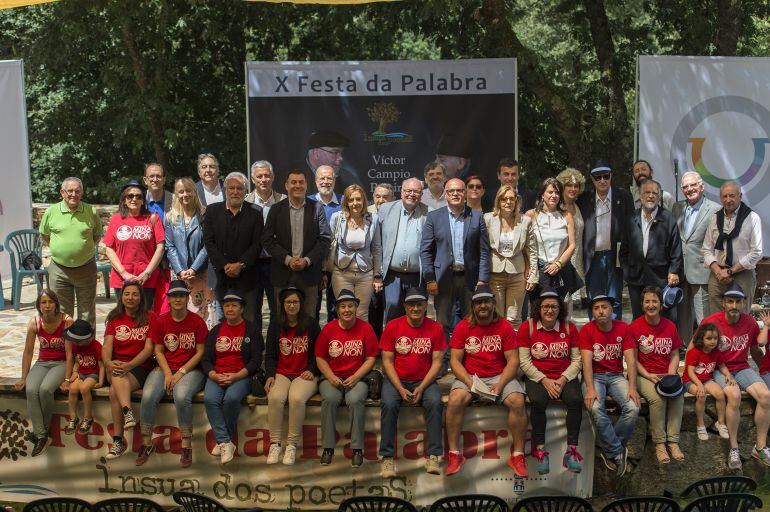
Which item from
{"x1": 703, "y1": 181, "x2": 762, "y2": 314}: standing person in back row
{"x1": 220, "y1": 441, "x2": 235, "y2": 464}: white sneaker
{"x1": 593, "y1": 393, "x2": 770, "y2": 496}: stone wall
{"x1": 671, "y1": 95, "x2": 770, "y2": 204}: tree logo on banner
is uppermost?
{"x1": 671, "y1": 95, "x2": 770, "y2": 204}: tree logo on banner

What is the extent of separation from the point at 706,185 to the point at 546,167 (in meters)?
4.65

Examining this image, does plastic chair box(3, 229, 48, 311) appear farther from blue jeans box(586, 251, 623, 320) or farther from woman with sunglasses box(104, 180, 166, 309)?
blue jeans box(586, 251, 623, 320)

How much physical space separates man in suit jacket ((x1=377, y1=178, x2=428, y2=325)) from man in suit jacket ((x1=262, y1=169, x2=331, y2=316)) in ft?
1.49

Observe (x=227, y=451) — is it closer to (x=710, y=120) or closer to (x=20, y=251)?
(x=20, y=251)

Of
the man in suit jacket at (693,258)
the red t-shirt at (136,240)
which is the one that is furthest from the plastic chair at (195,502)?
the man in suit jacket at (693,258)

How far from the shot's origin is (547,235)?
7.54 meters

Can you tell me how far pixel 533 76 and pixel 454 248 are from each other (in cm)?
524

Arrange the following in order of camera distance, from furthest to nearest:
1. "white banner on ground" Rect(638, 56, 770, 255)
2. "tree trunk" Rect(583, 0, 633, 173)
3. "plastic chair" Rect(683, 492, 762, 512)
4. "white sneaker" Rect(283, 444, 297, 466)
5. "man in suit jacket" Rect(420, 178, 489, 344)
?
"tree trunk" Rect(583, 0, 633, 173) → "white banner on ground" Rect(638, 56, 770, 255) → "man in suit jacket" Rect(420, 178, 489, 344) → "white sneaker" Rect(283, 444, 297, 466) → "plastic chair" Rect(683, 492, 762, 512)

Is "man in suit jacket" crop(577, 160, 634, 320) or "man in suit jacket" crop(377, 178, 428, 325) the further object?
"man in suit jacket" crop(577, 160, 634, 320)

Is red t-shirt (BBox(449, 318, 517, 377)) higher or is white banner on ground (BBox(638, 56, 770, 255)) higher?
white banner on ground (BBox(638, 56, 770, 255))

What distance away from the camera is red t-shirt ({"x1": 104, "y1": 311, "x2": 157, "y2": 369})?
271 inches

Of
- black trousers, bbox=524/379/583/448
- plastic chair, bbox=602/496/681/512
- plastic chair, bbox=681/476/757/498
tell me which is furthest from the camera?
black trousers, bbox=524/379/583/448

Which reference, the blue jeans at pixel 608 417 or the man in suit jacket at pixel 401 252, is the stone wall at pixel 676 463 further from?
the man in suit jacket at pixel 401 252

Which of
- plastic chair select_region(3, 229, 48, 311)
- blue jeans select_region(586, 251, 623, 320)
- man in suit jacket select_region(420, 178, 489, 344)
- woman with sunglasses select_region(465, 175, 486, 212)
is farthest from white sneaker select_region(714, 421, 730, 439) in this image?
plastic chair select_region(3, 229, 48, 311)
